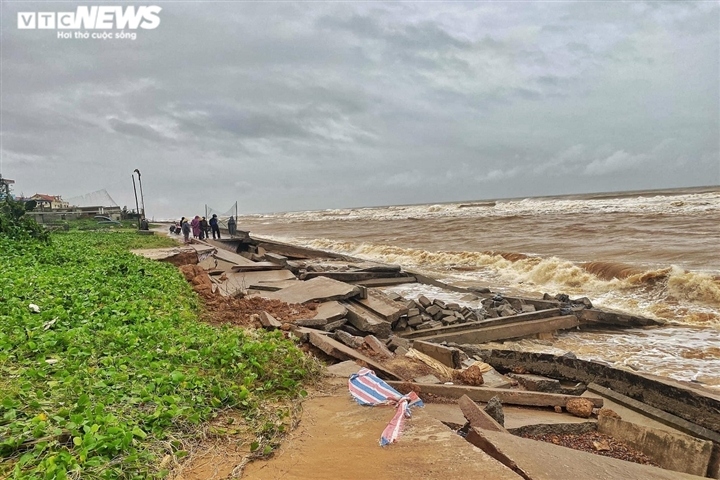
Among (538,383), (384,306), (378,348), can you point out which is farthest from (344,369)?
(384,306)

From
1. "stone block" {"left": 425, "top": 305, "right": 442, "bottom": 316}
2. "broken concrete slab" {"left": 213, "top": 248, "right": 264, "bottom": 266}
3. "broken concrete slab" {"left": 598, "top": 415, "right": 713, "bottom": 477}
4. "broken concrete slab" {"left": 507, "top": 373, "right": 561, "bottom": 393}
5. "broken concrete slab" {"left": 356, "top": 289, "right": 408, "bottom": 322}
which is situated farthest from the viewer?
"broken concrete slab" {"left": 213, "top": 248, "right": 264, "bottom": 266}

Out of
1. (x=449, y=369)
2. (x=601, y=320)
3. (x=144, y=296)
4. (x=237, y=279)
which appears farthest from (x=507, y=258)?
(x=144, y=296)

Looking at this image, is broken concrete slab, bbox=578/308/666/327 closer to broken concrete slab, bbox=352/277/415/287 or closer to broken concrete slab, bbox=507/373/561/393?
broken concrete slab, bbox=507/373/561/393

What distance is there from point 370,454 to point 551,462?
4.07ft

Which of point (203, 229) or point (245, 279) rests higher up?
point (203, 229)

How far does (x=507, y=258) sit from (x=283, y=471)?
54.7 ft

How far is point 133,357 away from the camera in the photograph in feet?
14.4

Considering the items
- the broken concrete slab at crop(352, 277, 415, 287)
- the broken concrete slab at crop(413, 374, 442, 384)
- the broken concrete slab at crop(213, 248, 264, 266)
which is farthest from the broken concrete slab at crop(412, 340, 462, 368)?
the broken concrete slab at crop(213, 248, 264, 266)

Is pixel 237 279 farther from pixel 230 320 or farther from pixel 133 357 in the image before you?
pixel 133 357

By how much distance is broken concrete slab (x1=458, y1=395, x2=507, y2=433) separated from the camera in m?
3.49

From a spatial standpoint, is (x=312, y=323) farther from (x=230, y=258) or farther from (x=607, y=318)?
(x=230, y=258)

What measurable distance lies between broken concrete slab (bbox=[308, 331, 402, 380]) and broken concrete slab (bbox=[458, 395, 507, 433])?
1.50m

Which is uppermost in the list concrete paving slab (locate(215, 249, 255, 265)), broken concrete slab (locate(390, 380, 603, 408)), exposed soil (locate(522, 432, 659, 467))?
concrete paving slab (locate(215, 249, 255, 265))

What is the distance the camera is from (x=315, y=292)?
961cm
